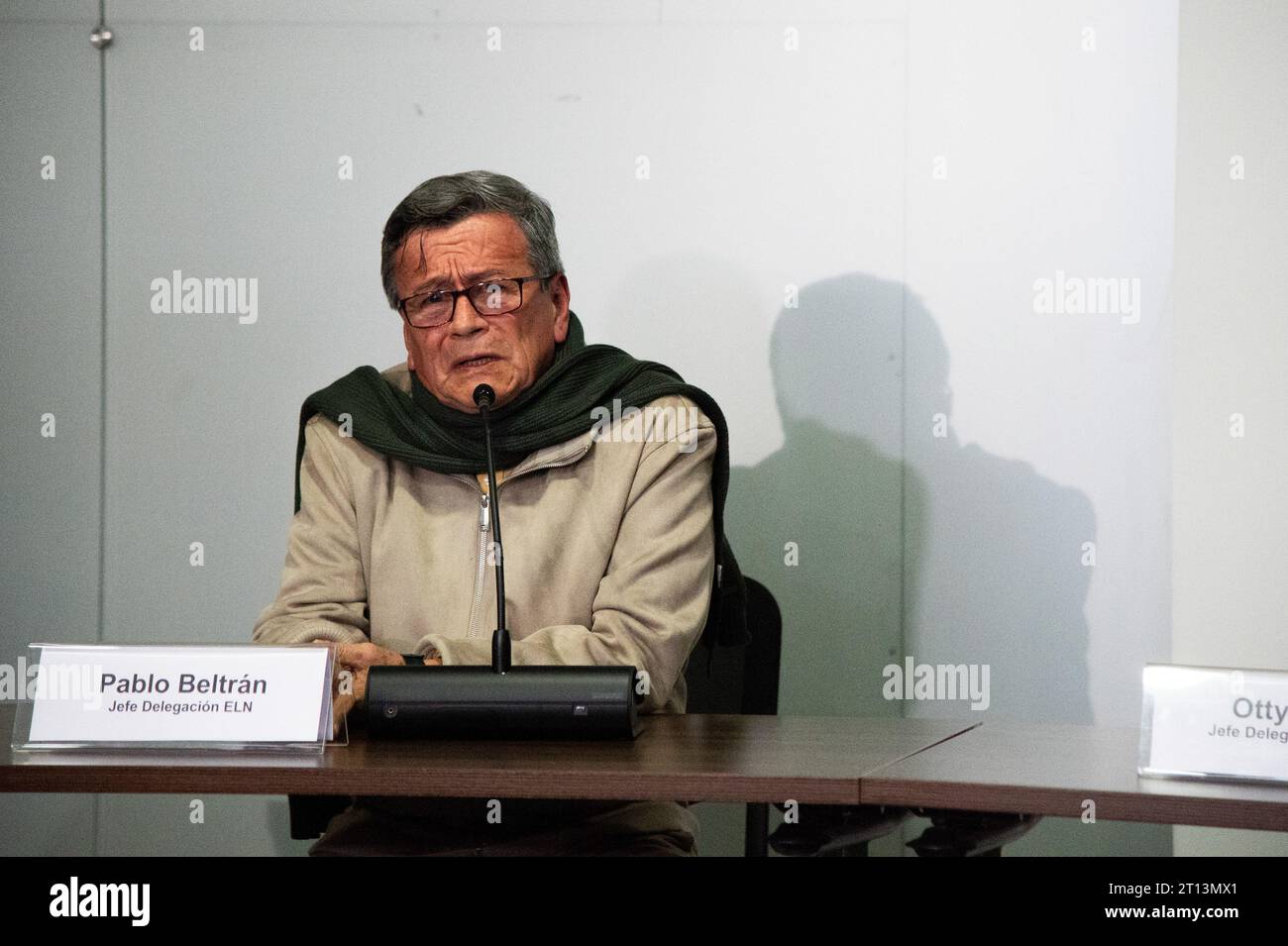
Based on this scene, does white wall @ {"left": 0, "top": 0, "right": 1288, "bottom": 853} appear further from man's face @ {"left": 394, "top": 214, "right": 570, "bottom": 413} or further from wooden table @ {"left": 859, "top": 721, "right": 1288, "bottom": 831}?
wooden table @ {"left": 859, "top": 721, "right": 1288, "bottom": 831}

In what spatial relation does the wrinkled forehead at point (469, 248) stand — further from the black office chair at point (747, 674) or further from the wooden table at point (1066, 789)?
the wooden table at point (1066, 789)

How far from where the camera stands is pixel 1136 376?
10.3ft

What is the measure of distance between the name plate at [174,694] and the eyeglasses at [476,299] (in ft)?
2.67

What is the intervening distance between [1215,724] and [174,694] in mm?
1215

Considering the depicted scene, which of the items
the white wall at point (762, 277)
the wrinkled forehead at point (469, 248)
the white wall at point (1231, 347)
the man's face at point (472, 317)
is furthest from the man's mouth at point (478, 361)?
the white wall at point (1231, 347)

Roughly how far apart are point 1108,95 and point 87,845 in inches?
119

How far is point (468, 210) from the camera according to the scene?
2.33 metres

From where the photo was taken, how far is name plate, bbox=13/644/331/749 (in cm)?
168

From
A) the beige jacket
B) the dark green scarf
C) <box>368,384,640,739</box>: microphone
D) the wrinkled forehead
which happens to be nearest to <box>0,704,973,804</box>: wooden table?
<box>368,384,640,739</box>: microphone

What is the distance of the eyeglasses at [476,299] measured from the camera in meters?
2.33

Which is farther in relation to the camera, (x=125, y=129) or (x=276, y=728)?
(x=125, y=129)
